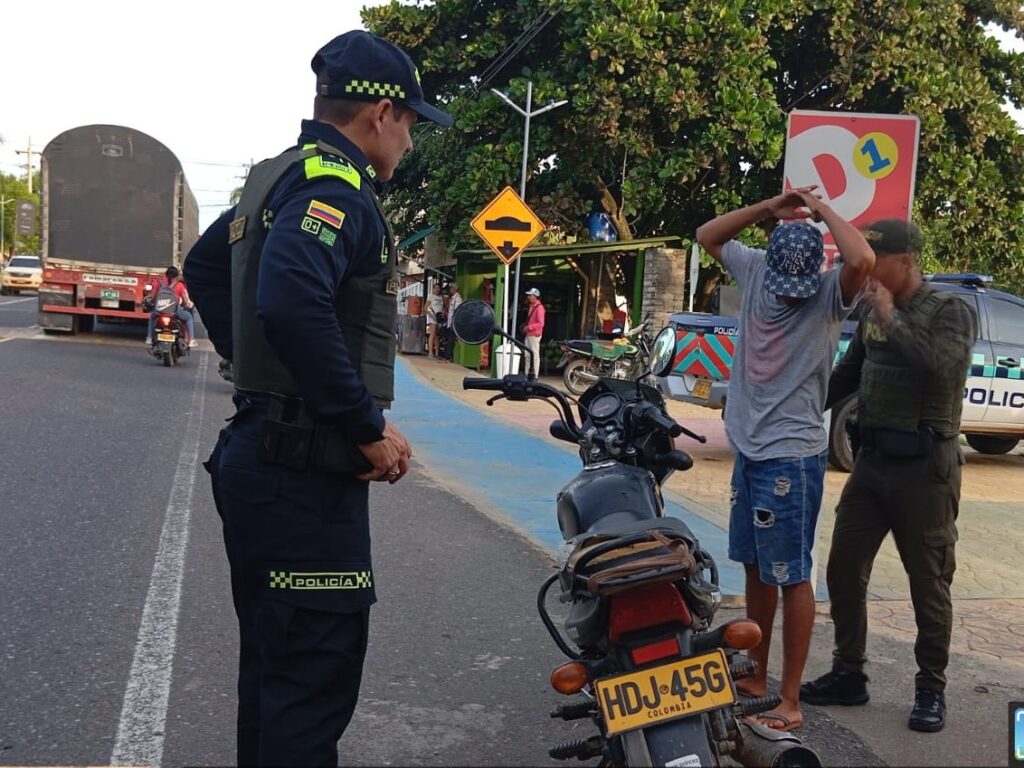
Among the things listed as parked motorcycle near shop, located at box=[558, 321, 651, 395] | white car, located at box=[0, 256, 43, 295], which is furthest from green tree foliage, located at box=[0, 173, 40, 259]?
parked motorcycle near shop, located at box=[558, 321, 651, 395]

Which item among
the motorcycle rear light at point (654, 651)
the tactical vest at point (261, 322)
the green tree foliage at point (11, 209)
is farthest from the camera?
the green tree foliage at point (11, 209)

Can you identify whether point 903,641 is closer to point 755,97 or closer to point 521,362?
point 521,362

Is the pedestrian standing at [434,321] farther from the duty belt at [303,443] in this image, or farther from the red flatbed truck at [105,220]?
the duty belt at [303,443]

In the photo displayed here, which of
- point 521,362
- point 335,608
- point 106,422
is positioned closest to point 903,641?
point 335,608

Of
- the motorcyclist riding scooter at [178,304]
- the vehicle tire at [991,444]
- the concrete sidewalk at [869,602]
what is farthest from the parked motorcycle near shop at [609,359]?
the motorcyclist riding scooter at [178,304]

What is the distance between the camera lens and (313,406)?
7.22 feet

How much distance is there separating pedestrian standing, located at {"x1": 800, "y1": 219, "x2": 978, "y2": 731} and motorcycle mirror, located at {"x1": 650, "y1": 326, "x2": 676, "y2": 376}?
2.72 feet

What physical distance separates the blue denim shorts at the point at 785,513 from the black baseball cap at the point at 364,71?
6.63 feet

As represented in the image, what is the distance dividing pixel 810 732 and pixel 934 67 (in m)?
19.1

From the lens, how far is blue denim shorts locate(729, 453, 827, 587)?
3725mm

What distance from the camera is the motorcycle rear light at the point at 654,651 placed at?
262cm

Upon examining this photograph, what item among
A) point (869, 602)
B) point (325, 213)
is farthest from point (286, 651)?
point (869, 602)

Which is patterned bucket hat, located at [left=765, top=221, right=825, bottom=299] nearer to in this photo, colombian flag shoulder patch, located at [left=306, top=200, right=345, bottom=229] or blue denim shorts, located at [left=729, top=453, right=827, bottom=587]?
blue denim shorts, located at [left=729, top=453, right=827, bottom=587]

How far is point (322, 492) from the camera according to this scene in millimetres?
2299
